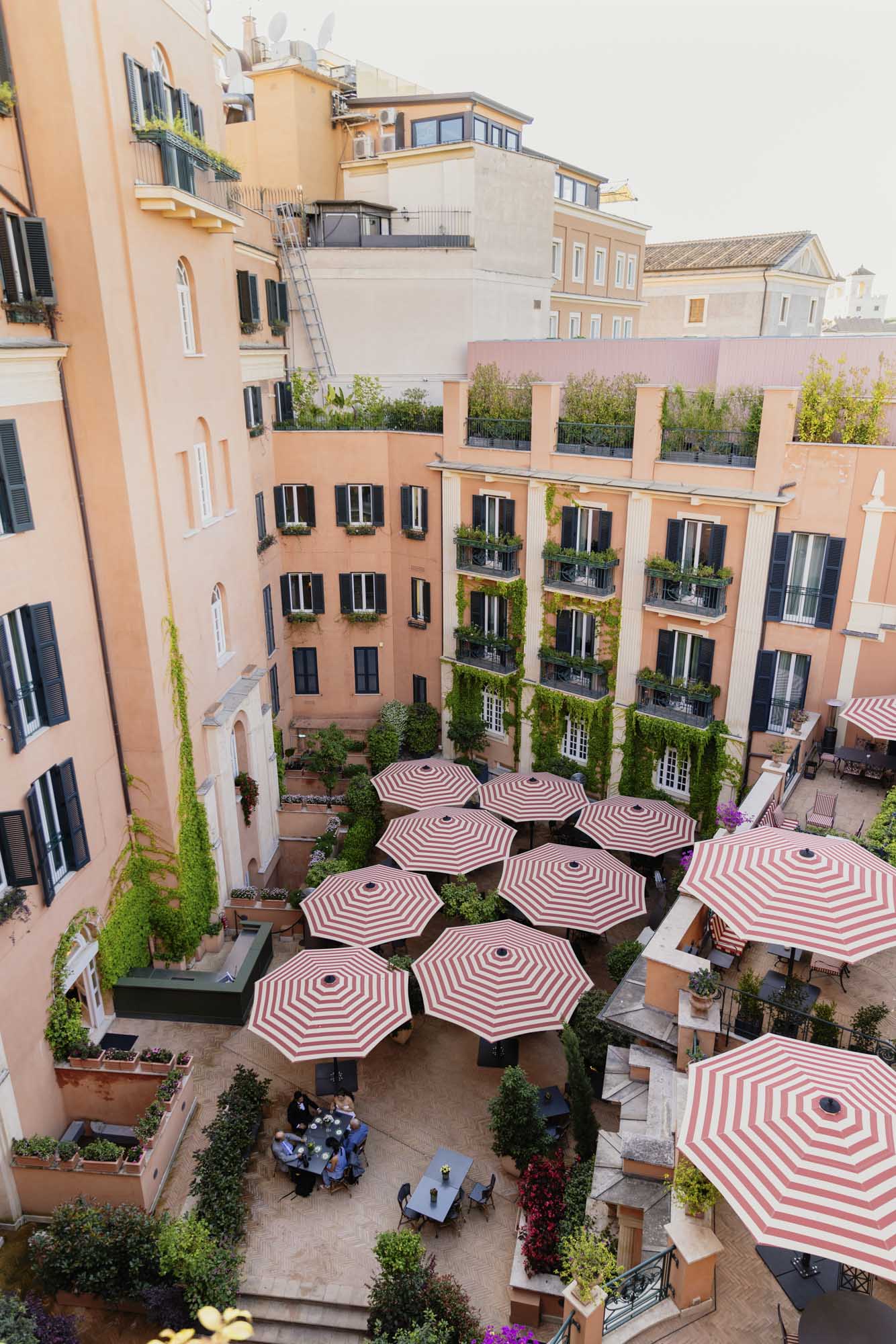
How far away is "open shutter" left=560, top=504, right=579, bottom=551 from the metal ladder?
11.5 meters

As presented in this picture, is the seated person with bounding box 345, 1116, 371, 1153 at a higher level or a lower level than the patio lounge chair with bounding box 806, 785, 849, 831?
lower

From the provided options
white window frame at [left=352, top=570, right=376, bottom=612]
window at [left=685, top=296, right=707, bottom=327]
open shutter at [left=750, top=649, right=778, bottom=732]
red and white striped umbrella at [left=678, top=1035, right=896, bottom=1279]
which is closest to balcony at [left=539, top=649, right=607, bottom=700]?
open shutter at [left=750, top=649, right=778, bottom=732]

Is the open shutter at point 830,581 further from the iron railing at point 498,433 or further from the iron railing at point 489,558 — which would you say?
the iron railing at point 498,433

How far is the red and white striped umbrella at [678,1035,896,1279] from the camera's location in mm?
9367

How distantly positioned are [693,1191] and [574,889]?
463 inches

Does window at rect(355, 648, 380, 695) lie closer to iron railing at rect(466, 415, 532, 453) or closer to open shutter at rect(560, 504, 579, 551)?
iron railing at rect(466, 415, 532, 453)

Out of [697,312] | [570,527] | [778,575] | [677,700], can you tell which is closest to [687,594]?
[778,575]

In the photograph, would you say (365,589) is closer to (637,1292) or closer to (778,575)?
(778,575)

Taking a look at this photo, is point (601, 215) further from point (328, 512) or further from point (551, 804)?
point (551, 804)

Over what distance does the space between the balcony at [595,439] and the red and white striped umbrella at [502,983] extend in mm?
14810

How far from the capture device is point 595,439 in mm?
27766

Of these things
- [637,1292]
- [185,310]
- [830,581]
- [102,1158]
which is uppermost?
[185,310]

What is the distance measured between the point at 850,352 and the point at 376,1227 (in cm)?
2498

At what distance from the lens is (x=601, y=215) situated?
4306cm
